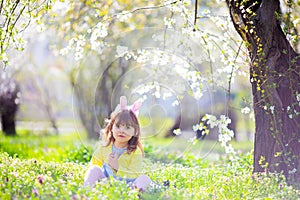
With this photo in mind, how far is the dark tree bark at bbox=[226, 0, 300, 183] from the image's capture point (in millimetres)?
4613

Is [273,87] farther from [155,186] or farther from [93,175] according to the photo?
[93,175]

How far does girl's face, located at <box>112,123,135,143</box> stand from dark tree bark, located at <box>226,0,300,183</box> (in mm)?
1030

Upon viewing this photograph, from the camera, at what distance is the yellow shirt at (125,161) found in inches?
182

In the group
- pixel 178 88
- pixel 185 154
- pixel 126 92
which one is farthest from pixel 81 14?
pixel 178 88

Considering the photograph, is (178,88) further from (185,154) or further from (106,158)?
(185,154)

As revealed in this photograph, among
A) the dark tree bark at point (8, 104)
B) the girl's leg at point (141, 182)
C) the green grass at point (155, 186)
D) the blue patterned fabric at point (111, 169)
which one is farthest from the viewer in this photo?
the dark tree bark at point (8, 104)

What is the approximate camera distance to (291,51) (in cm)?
471

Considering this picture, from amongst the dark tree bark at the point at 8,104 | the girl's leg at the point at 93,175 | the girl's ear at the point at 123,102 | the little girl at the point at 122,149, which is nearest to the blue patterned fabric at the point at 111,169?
the little girl at the point at 122,149

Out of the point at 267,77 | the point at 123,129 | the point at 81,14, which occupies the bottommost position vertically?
the point at 123,129

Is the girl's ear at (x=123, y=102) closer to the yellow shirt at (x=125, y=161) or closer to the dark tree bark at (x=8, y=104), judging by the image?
the yellow shirt at (x=125, y=161)

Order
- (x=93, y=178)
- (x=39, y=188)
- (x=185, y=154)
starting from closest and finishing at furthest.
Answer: (x=39, y=188), (x=93, y=178), (x=185, y=154)

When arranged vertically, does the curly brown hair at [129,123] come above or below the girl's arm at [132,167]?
above

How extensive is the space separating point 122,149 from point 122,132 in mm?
142

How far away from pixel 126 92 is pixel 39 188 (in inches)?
151
